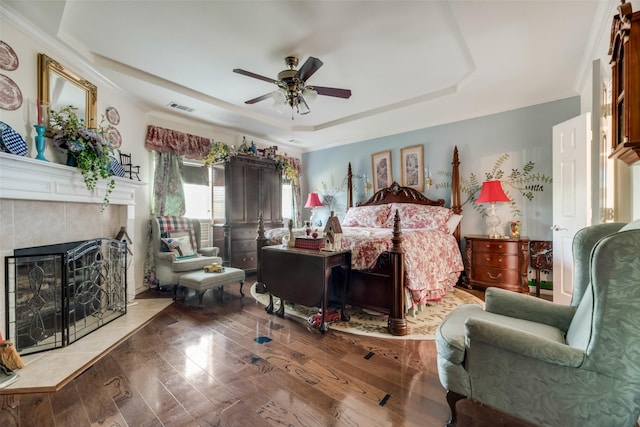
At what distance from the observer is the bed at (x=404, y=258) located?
7.86ft

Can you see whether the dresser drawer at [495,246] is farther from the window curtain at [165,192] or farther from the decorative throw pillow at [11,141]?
the decorative throw pillow at [11,141]

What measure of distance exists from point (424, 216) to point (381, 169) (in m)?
1.46

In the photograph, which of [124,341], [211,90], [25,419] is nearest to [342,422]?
[25,419]

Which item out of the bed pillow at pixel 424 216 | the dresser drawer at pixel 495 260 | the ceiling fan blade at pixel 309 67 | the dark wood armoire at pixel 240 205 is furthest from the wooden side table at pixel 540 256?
the dark wood armoire at pixel 240 205

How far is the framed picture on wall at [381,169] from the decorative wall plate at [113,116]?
4.00m

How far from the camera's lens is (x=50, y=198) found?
2.22 m

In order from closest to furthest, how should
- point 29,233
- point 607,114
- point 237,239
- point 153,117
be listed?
point 29,233
point 607,114
point 153,117
point 237,239

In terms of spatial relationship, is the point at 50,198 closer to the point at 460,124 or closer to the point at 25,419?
the point at 25,419

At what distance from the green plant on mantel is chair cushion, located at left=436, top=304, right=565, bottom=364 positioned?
284 centimetres

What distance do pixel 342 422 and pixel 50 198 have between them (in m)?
2.81

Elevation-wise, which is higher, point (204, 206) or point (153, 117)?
point (153, 117)

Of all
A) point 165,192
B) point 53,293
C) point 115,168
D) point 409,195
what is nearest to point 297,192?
point 409,195

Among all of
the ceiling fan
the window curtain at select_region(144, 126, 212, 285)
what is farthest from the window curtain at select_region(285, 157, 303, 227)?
the ceiling fan

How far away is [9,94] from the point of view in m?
2.05
